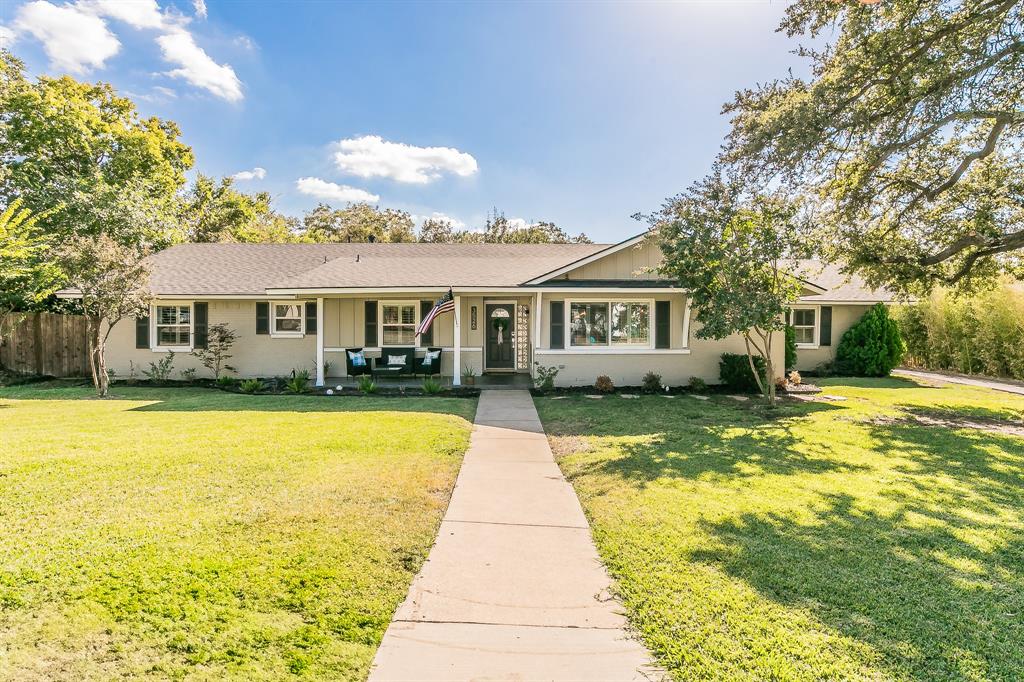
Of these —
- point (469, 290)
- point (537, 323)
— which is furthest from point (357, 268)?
point (537, 323)

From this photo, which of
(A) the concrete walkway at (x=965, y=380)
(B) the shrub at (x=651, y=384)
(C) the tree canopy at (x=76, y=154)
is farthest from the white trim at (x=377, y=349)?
(A) the concrete walkway at (x=965, y=380)

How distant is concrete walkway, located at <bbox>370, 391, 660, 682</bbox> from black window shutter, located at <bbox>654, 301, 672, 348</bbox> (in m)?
8.36

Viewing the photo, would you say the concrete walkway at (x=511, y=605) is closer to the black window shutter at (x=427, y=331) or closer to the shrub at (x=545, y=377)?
the shrub at (x=545, y=377)

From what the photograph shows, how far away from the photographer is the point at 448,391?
12.0 meters

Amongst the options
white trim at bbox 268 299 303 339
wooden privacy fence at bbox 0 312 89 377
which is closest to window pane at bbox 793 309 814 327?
white trim at bbox 268 299 303 339

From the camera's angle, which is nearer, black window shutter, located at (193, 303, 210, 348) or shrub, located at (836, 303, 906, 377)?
black window shutter, located at (193, 303, 210, 348)

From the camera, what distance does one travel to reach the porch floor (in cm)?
1272

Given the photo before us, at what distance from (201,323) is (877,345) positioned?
21223 millimetres

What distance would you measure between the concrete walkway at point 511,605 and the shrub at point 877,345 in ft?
51.3

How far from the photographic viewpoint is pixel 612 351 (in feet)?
41.2

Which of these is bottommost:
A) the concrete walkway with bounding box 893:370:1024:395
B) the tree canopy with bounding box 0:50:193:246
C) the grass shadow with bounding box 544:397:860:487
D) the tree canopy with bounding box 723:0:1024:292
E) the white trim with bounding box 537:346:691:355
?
the grass shadow with bounding box 544:397:860:487

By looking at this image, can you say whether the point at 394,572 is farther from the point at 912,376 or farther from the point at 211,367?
the point at 912,376

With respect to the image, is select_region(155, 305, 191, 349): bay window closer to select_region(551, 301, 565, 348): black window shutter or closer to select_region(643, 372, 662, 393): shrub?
select_region(551, 301, 565, 348): black window shutter

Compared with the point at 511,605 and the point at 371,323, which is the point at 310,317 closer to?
the point at 371,323
